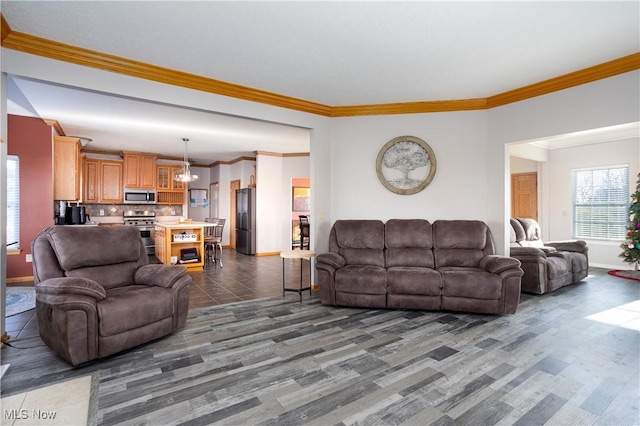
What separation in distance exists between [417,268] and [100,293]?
327cm

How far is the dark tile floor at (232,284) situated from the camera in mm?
3352

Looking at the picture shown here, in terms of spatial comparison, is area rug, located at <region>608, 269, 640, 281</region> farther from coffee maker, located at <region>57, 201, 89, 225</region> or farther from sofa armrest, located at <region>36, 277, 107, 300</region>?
coffee maker, located at <region>57, 201, 89, 225</region>

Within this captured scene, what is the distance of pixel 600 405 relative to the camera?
197 cm

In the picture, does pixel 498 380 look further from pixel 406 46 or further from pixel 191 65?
pixel 191 65

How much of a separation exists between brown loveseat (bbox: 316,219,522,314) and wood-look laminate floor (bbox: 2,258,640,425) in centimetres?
19

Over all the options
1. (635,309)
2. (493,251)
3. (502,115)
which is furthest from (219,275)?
(635,309)

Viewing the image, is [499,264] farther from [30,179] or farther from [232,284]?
[30,179]

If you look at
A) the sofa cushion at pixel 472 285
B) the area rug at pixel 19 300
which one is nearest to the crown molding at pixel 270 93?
the sofa cushion at pixel 472 285

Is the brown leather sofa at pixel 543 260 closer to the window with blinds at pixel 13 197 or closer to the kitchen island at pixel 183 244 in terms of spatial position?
the kitchen island at pixel 183 244

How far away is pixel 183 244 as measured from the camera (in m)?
6.24

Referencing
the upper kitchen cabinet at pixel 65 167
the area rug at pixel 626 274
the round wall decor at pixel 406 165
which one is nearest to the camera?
the round wall decor at pixel 406 165

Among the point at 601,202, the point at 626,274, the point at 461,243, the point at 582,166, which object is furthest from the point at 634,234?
the point at 461,243

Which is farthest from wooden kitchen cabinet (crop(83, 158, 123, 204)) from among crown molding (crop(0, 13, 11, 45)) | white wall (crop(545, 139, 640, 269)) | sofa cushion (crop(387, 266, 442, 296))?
white wall (crop(545, 139, 640, 269))

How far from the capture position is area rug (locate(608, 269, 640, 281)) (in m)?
5.32
